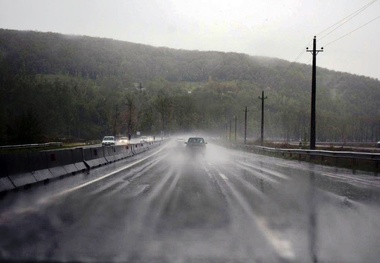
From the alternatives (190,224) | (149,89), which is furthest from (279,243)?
(149,89)

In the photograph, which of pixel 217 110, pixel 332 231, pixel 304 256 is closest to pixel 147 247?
pixel 304 256

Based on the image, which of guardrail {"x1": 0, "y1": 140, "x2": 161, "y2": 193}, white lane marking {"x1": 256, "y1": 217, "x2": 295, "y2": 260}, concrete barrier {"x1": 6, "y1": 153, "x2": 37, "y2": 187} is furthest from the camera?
concrete barrier {"x1": 6, "y1": 153, "x2": 37, "y2": 187}

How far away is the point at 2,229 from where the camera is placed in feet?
23.5

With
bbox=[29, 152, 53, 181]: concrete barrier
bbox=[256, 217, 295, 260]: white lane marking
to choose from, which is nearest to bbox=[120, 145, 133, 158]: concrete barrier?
bbox=[29, 152, 53, 181]: concrete barrier

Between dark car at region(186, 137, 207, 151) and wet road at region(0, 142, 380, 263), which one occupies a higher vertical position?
dark car at region(186, 137, 207, 151)

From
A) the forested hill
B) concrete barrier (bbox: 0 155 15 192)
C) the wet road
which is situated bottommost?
the wet road

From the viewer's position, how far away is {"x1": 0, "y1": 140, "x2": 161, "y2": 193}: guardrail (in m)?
12.4

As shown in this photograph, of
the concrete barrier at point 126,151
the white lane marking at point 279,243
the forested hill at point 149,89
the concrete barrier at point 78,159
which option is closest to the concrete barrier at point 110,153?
the concrete barrier at point 126,151

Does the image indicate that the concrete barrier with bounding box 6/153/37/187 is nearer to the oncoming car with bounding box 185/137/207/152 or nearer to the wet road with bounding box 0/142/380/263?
the wet road with bounding box 0/142/380/263

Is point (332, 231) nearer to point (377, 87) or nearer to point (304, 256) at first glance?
point (304, 256)

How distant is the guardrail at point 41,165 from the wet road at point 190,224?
0.98 metres

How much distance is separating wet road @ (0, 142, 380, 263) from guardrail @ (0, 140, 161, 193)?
3.21 feet

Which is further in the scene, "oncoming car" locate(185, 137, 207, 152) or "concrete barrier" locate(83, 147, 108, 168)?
"oncoming car" locate(185, 137, 207, 152)

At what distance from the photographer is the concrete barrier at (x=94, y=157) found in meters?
21.4
